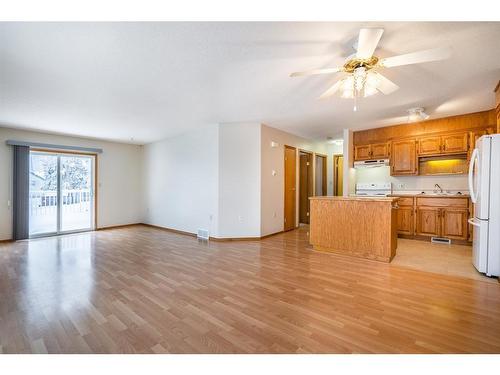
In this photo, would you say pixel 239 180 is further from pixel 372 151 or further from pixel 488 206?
pixel 488 206

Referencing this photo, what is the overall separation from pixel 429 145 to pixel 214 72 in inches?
185

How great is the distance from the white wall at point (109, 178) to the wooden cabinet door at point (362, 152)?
244 inches

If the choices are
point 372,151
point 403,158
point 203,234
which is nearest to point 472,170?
point 403,158

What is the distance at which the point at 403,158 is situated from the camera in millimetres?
5145

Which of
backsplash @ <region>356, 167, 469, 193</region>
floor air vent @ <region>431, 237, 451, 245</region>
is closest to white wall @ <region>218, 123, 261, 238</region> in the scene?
backsplash @ <region>356, 167, 469, 193</region>

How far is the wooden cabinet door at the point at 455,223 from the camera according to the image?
437 cm

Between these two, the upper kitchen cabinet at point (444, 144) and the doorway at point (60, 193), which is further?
the doorway at point (60, 193)

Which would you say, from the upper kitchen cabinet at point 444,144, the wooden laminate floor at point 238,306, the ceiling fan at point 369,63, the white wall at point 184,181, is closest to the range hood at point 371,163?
→ the upper kitchen cabinet at point 444,144

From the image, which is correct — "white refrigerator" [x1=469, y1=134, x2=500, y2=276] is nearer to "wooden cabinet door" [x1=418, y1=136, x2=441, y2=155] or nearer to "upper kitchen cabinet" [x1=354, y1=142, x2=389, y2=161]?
"wooden cabinet door" [x1=418, y1=136, x2=441, y2=155]

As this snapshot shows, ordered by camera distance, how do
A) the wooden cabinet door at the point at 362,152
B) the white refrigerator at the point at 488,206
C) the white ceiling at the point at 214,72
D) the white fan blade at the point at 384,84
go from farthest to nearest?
the wooden cabinet door at the point at 362,152 < the white refrigerator at the point at 488,206 < the white fan blade at the point at 384,84 < the white ceiling at the point at 214,72

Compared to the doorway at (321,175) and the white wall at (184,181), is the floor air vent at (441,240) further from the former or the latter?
the white wall at (184,181)

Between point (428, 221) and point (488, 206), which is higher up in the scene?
point (488, 206)
